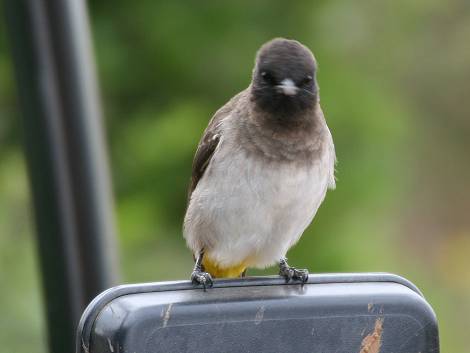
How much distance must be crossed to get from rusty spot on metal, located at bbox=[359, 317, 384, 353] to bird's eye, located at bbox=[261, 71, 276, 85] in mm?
1718

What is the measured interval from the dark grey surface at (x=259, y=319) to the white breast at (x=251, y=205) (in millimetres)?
1488

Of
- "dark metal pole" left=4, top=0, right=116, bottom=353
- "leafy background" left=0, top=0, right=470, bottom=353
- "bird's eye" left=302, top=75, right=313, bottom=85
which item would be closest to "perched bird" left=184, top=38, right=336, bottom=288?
"bird's eye" left=302, top=75, right=313, bottom=85

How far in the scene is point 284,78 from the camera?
157 inches

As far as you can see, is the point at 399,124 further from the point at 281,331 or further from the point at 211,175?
the point at 281,331

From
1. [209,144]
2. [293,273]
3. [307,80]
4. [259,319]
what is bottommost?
[293,273]

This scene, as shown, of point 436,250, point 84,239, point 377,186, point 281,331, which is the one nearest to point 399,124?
point 377,186

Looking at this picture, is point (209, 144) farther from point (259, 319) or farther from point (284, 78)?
point (259, 319)

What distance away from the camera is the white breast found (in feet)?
13.5

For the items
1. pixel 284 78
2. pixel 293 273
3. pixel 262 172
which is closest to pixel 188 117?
pixel 262 172

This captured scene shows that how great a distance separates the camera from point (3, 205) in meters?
6.17

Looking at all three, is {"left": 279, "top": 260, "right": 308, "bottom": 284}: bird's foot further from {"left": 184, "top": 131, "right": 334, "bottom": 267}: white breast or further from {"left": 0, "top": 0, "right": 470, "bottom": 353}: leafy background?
{"left": 0, "top": 0, "right": 470, "bottom": 353}: leafy background

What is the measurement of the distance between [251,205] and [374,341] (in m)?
1.71

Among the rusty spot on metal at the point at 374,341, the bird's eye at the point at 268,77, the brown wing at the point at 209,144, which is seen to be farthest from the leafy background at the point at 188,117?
the rusty spot on metal at the point at 374,341

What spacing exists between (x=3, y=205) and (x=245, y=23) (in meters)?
1.78
